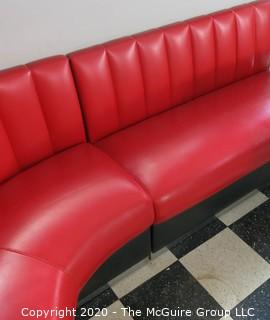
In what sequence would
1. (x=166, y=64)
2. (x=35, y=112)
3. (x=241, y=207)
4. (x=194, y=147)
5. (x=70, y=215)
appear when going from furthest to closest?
(x=241, y=207) → (x=166, y=64) → (x=194, y=147) → (x=35, y=112) → (x=70, y=215)

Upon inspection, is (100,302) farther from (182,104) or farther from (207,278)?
(182,104)

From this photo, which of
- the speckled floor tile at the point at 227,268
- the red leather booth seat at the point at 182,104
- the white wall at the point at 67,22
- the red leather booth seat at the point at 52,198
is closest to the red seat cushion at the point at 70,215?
the red leather booth seat at the point at 52,198

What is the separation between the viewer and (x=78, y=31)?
54.8 inches

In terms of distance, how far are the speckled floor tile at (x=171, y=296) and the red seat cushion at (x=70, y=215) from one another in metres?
0.29

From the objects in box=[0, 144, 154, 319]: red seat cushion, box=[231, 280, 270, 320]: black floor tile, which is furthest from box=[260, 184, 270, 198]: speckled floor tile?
box=[0, 144, 154, 319]: red seat cushion

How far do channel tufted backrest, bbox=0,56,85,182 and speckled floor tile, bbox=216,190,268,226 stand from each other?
0.87m

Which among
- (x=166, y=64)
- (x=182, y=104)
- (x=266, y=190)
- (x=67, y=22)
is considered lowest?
(x=266, y=190)

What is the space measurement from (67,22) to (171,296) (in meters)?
1.23

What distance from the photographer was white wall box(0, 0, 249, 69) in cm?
123

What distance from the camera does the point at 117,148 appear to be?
1383 mm

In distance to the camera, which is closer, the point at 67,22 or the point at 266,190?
the point at 67,22

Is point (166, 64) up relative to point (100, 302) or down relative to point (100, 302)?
up

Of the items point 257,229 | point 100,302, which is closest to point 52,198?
point 100,302

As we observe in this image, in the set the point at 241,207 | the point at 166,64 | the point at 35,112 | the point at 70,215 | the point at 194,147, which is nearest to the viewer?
the point at 70,215
